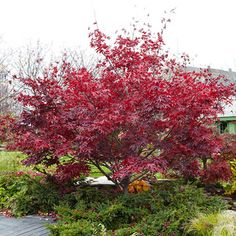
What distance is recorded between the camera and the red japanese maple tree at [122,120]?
14.8 ft

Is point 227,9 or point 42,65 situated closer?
point 227,9

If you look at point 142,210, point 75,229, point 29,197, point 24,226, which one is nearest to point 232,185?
point 142,210

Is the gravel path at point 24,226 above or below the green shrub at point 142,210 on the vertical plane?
below

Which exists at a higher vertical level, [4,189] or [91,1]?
[91,1]

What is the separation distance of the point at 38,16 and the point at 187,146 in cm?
1378

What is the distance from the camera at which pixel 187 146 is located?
4.86 metres

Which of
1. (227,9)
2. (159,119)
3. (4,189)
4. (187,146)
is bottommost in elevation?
(4,189)

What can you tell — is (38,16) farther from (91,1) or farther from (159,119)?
(159,119)

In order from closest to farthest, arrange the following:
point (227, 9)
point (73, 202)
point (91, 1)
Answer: point (73, 202) < point (91, 1) < point (227, 9)

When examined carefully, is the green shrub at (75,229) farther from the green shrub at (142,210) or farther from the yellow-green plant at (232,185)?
Answer: the yellow-green plant at (232,185)

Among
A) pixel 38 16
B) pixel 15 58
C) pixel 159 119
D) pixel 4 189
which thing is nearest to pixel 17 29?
pixel 15 58

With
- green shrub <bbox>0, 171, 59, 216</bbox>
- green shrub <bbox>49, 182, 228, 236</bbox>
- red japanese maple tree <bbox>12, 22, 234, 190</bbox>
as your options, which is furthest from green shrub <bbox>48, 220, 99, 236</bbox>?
green shrub <bbox>0, 171, 59, 216</bbox>

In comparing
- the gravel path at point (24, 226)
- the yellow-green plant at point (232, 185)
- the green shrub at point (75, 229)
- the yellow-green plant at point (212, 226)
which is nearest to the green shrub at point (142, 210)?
the green shrub at point (75, 229)

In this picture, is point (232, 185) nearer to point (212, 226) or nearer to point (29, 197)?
point (212, 226)
